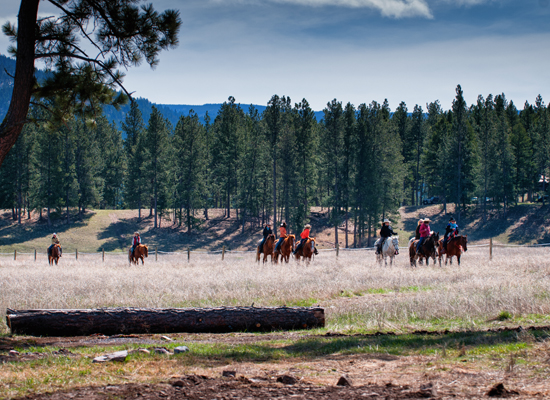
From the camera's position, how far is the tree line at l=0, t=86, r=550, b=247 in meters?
51.7

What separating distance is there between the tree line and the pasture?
1437 inches

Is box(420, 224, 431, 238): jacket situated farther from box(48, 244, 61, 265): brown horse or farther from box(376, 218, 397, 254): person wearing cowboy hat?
box(48, 244, 61, 265): brown horse

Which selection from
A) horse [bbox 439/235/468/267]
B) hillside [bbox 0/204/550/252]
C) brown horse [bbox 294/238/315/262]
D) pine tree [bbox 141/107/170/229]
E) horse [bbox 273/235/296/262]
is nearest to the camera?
horse [bbox 439/235/468/267]

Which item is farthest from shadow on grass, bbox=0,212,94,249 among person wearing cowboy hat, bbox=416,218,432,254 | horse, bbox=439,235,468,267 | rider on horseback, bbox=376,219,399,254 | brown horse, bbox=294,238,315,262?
horse, bbox=439,235,468,267

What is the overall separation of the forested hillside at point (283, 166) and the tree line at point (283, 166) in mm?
131

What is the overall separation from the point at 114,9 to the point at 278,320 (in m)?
7.46

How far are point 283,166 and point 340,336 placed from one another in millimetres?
44360

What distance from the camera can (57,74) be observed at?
33.7ft

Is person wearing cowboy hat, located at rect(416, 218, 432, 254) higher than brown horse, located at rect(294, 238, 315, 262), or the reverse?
person wearing cowboy hat, located at rect(416, 218, 432, 254)

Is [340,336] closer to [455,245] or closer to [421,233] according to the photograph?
[421,233]

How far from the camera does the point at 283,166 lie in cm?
5222

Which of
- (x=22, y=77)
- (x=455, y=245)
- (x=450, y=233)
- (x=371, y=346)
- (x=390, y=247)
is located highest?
(x=22, y=77)

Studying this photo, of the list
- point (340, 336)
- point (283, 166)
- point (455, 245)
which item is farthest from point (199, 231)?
point (340, 336)

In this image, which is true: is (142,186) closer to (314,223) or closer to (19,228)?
(19,228)
